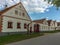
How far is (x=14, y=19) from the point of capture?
36.5 meters

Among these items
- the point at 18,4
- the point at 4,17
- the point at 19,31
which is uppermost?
the point at 18,4

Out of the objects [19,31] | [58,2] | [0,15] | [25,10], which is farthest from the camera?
[25,10]

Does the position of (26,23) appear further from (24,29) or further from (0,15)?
(0,15)

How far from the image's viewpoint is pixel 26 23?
139 feet

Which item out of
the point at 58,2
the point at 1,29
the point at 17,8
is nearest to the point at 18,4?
the point at 17,8

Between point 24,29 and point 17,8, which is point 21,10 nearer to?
point 17,8

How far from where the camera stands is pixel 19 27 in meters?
39.3

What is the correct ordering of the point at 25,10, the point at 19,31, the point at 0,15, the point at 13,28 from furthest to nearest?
the point at 25,10 → the point at 19,31 → the point at 13,28 → the point at 0,15

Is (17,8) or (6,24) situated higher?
(17,8)

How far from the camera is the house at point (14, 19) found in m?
32.8

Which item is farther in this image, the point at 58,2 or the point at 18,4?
the point at 18,4

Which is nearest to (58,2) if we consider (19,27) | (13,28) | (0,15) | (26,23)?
(0,15)

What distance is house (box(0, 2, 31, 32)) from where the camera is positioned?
32844mm

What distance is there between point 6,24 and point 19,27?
240 inches
